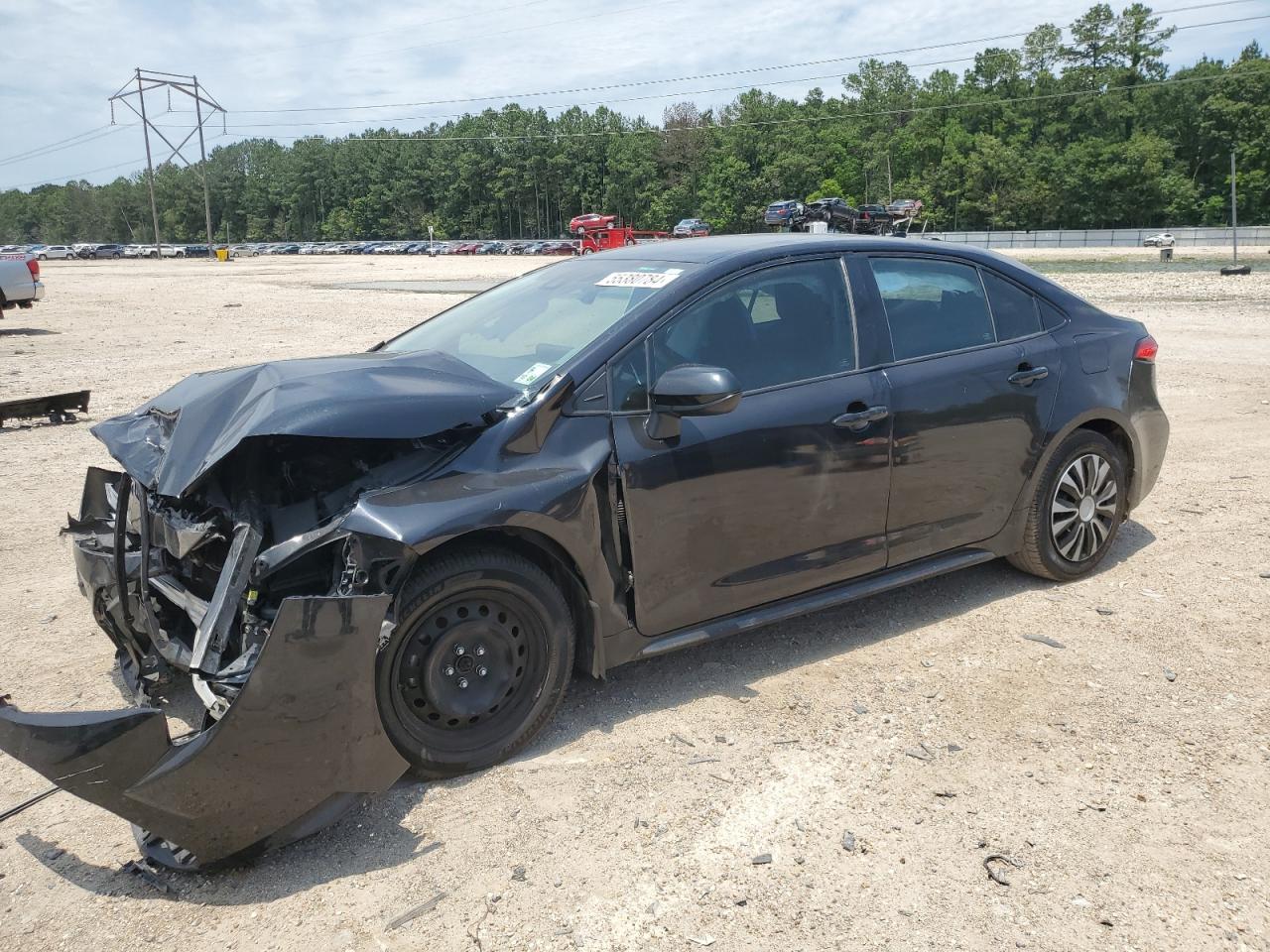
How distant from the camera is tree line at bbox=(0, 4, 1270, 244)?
81.8 metres

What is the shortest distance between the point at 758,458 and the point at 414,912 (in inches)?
79.1

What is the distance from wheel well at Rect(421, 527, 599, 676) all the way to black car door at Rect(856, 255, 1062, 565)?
59.4 inches

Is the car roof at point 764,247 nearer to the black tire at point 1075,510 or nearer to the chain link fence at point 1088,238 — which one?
the black tire at point 1075,510

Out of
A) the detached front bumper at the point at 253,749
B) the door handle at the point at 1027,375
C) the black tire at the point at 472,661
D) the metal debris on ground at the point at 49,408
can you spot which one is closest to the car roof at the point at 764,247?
the door handle at the point at 1027,375

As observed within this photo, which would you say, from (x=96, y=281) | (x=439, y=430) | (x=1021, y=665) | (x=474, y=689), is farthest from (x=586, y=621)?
(x=96, y=281)

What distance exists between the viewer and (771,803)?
324 centimetres

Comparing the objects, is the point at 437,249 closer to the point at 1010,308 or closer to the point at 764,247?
the point at 1010,308

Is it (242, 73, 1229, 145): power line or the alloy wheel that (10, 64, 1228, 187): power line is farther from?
the alloy wheel

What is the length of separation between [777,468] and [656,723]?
1099 mm

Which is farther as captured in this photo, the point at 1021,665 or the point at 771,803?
the point at 1021,665

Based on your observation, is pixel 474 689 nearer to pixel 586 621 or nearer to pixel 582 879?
pixel 586 621

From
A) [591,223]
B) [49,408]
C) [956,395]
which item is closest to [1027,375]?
[956,395]

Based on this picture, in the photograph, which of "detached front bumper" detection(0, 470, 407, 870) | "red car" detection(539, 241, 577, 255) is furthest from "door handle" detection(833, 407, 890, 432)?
"red car" detection(539, 241, 577, 255)

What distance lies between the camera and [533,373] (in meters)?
3.70
